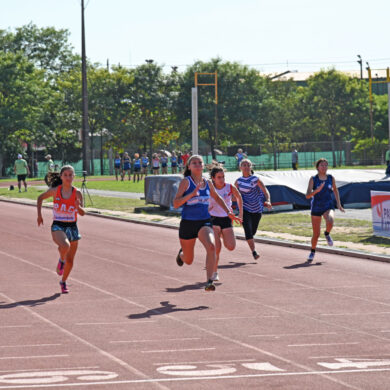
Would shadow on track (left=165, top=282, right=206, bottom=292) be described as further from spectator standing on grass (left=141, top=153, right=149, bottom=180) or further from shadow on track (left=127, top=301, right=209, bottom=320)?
spectator standing on grass (left=141, top=153, right=149, bottom=180)

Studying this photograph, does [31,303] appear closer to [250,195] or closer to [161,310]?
[161,310]

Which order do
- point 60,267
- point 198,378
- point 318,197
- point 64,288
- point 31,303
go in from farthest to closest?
1. point 318,197
2. point 60,267
3. point 64,288
4. point 31,303
5. point 198,378

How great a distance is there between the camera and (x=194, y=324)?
31.0ft

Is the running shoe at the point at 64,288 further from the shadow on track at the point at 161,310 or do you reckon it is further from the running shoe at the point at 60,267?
the shadow on track at the point at 161,310

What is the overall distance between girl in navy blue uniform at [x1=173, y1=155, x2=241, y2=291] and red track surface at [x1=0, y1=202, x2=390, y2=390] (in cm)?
66

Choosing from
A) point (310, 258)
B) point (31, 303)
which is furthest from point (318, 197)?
point (31, 303)

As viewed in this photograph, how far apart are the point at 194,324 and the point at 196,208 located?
7.98 ft

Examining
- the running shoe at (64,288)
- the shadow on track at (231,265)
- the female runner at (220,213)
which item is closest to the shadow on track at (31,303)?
the running shoe at (64,288)

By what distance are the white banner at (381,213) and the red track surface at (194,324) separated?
8.02 feet

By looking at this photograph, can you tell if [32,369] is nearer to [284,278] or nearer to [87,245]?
[284,278]

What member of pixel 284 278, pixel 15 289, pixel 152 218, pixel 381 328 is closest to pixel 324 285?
pixel 284 278

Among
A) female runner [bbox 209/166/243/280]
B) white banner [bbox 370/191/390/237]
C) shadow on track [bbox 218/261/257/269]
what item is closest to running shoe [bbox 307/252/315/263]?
shadow on track [bbox 218/261/257/269]

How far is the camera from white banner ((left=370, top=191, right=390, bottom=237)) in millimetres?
18047

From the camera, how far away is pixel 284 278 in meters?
13.1
